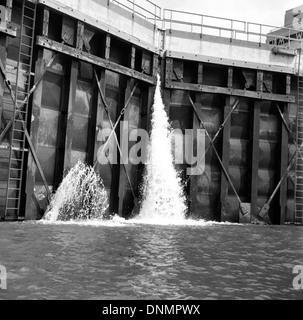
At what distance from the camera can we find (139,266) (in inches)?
201

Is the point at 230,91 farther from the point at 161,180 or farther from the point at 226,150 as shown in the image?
the point at 161,180

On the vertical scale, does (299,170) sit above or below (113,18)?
below

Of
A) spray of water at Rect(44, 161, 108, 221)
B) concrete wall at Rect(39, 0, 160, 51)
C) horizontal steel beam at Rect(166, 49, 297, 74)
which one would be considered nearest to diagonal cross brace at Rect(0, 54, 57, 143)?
concrete wall at Rect(39, 0, 160, 51)

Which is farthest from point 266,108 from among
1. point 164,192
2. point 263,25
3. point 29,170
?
point 29,170

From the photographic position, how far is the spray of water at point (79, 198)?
10188mm

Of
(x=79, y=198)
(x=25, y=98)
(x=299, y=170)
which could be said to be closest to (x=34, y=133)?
(x=25, y=98)

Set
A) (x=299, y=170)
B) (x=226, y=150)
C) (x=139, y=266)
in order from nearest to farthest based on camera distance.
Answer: (x=139, y=266) → (x=226, y=150) → (x=299, y=170)

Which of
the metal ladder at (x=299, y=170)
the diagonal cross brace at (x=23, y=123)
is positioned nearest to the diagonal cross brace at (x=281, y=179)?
the metal ladder at (x=299, y=170)

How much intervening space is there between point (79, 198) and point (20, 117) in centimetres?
267

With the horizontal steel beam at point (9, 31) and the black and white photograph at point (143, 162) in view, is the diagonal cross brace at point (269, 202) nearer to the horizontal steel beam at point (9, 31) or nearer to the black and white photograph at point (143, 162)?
the black and white photograph at point (143, 162)

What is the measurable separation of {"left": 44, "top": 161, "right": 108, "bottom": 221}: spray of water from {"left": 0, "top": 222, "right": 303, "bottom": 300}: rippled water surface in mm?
2144

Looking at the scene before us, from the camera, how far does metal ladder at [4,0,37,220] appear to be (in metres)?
9.34

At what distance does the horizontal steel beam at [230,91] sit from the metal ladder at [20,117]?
4.91 metres

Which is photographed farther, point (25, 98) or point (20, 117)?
point (25, 98)
